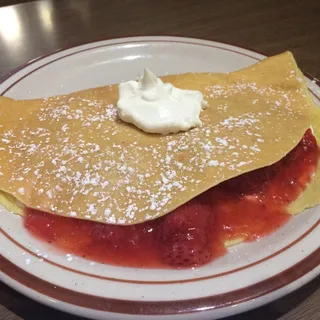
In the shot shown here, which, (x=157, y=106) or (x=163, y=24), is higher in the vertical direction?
(x=157, y=106)

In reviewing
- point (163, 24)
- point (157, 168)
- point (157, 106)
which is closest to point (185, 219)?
point (157, 168)

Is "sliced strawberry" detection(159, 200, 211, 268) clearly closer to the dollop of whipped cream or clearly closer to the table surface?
the dollop of whipped cream

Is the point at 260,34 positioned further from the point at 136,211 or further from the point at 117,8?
the point at 136,211

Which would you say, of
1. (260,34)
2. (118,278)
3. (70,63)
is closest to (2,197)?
(118,278)

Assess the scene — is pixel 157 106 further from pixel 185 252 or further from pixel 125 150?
pixel 185 252

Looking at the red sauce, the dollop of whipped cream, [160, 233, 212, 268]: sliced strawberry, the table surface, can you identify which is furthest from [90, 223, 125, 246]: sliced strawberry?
the table surface

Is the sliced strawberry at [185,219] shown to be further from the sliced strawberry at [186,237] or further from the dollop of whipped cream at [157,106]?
the dollop of whipped cream at [157,106]

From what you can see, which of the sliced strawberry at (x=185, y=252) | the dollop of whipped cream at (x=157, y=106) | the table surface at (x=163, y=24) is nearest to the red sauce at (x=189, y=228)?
the sliced strawberry at (x=185, y=252)
